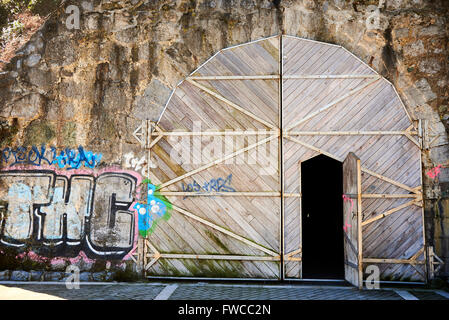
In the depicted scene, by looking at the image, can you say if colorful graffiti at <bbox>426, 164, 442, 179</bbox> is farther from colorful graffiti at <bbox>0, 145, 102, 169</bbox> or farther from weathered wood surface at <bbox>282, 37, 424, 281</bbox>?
colorful graffiti at <bbox>0, 145, 102, 169</bbox>

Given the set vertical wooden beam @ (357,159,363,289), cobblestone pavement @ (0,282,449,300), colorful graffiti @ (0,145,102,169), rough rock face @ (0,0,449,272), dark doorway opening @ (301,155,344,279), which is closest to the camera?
cobblestone pavement @ (0,282,449,300)

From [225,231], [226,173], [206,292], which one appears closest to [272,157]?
[226,173]

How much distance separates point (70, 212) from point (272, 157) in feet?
14.0

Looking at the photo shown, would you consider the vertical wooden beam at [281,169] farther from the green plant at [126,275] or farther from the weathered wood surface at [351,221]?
the green plant at [126,275]

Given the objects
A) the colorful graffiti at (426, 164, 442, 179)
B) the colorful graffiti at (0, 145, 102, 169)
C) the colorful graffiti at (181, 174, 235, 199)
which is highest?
the colorful graffiti at (0, 145, 102, 169)

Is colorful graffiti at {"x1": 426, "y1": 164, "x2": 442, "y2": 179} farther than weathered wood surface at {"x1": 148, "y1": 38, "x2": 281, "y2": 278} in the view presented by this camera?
No

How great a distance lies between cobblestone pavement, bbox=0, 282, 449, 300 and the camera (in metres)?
6.84

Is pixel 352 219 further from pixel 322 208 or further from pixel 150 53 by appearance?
pixel 150 53

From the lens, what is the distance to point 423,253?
7.73 meters

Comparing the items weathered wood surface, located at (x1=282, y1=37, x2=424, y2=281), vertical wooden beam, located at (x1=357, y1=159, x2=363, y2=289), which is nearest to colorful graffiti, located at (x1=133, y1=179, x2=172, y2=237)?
weathered wood surface, located at (x1=282, y1=37, x2=424, y2=281)

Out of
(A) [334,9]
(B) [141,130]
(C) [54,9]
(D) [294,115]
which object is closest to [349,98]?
(D) [294,115]

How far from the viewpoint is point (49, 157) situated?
843cm

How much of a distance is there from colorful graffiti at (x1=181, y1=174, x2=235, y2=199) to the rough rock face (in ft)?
4.82

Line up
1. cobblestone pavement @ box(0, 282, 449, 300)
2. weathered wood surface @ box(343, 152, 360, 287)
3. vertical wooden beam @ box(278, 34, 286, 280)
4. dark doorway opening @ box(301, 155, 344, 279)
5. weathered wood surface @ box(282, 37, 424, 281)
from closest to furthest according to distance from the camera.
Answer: cobblestone pavement @ box(0, 282, 449, 300) → weathered wood surface @ box(343, 152, 360, 287) → weathered wood surface @ box(282, 37, 424, 281) → vertical wooden beam @ box(278, 34, 286, 280) → dark doorway opening @ box(301, 155, 344, 279)
